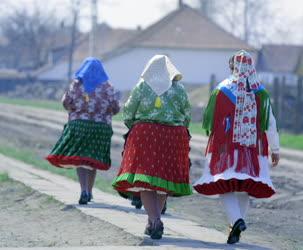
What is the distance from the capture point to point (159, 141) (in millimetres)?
10117

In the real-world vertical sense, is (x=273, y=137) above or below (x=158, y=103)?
below

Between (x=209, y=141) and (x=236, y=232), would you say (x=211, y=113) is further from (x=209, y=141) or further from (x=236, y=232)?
(x=236, y=232)

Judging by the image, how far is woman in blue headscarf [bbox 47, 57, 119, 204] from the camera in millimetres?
12727

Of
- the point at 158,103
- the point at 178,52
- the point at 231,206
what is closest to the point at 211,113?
the point at 158,103

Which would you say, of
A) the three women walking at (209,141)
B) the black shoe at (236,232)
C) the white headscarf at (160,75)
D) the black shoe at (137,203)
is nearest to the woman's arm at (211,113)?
the three women walking at (209,141)

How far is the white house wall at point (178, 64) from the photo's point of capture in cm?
7956

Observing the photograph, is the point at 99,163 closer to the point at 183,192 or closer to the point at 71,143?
the point at 71,143

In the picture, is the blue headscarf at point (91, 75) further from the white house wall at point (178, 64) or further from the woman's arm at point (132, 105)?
the white house wall at point (178, 64)

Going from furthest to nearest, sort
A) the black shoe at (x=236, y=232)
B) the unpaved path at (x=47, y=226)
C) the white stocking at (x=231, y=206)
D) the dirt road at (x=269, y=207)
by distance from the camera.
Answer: the dirt road at (x=269, y=207), the white stocking at (x=231, y=206), the black shoe at (x=236, y=232), the unpaved path at (x=47, y=226)

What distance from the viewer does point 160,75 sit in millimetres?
10242

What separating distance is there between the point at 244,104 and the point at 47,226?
255 cm

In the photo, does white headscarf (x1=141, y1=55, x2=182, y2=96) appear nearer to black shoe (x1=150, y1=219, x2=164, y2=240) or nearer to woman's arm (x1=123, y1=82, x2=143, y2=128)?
woman's arm (x1=123, y1=82, x2=143, y2=128)

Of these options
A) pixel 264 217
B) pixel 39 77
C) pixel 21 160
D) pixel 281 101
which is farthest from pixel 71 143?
pixel 39 77

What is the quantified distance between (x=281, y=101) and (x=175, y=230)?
2704cm
